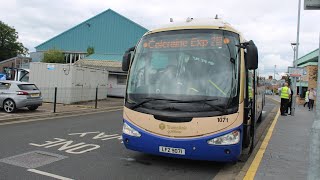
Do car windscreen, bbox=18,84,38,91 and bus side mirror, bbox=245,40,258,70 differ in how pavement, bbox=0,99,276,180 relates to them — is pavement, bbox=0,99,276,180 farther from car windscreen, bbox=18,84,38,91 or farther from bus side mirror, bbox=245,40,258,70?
car windscreen, bbox=18,84,38,91

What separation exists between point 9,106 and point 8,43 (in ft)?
258

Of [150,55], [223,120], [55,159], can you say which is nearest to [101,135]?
[55,159]

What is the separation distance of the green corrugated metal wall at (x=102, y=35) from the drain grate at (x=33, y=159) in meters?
38.8

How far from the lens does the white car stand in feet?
51.0

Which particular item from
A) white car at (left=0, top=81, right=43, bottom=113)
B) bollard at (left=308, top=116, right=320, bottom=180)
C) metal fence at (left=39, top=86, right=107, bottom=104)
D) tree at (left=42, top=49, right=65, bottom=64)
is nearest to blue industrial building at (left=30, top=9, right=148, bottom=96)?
tree at (left=42, top=49, right=65, bottom=64)

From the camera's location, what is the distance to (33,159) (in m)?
7.21

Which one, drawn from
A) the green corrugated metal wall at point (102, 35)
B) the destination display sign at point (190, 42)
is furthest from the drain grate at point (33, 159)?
the green corrugated metal wall at point (102, 35)

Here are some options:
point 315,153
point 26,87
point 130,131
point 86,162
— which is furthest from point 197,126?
point 26,87

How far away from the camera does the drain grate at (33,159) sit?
681 centimetres

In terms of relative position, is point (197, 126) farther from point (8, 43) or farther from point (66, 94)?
point (8, 43)

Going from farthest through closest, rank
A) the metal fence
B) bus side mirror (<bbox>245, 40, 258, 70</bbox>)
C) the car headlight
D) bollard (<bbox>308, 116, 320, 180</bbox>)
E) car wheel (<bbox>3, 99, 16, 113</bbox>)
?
the metal fence → car wheel (<bbox>3, 99, 16, 113</bbox>) → the car headlight → bus side mirror (<bbox>245, 40, 258, 70</bbox>) → bollard (<bbox>308, 116, 320, 180</bbox>)

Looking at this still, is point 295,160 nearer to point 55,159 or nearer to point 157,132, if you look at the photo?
point 157,132

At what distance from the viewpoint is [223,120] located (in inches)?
252

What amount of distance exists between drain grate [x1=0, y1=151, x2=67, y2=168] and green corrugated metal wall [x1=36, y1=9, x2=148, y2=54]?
3884 centimetres
